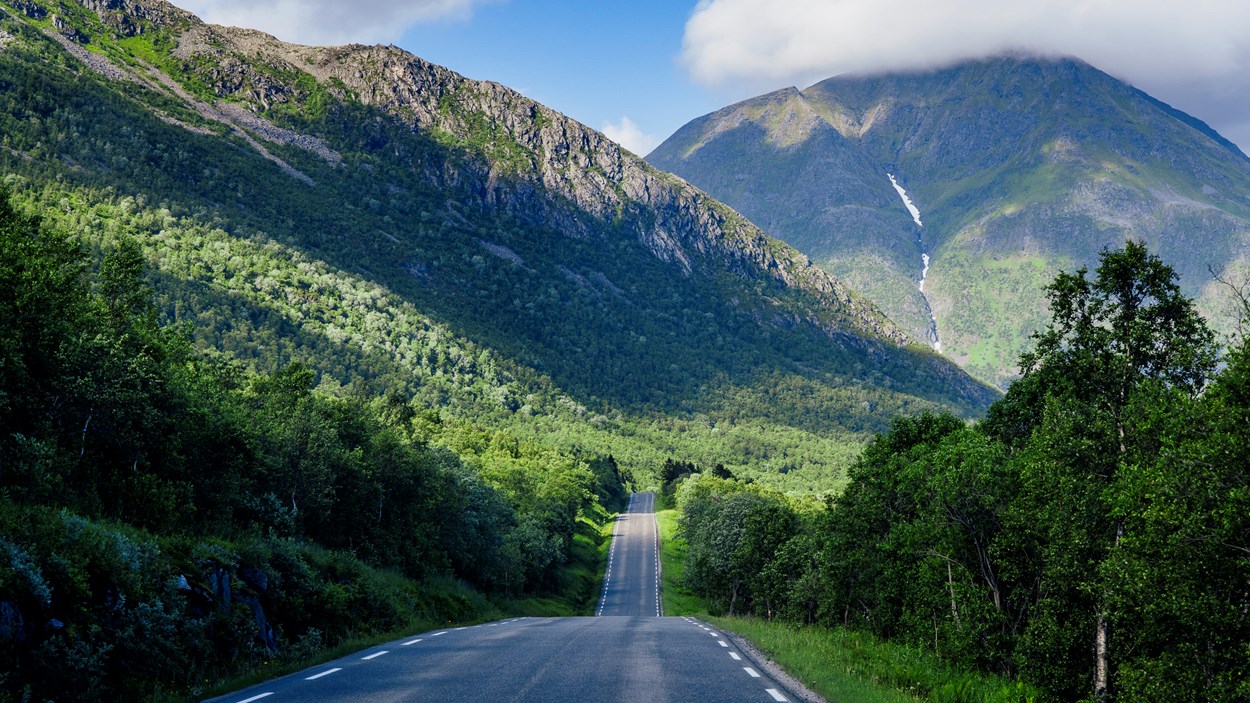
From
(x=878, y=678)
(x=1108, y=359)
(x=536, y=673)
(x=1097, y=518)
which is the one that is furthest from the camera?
(x=1108, y=359)

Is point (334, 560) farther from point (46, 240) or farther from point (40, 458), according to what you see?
point (46, 240)

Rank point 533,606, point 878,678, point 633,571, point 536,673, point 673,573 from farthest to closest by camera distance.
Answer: point 633,571, point 673,573, point 533,606, point 878,678, point 536,673

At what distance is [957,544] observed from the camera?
28.9 metres

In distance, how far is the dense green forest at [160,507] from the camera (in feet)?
43.3

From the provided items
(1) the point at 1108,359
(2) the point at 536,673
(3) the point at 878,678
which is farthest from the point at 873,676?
(1) the point at 1108,359

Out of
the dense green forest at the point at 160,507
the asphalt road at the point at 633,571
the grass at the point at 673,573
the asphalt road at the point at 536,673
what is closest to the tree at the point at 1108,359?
the asphalt road at the point at 536,673

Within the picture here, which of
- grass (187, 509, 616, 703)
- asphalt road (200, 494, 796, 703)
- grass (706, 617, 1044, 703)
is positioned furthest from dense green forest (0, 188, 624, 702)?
grass (706, 617, 1044, 703)

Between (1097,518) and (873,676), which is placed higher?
(1097,518)

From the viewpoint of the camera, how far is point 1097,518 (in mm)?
21172

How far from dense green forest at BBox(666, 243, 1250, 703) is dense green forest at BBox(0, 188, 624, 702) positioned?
64.2 ft

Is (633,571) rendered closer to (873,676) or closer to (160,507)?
(160,507)

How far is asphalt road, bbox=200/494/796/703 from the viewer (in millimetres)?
12969

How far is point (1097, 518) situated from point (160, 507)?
1090 inches

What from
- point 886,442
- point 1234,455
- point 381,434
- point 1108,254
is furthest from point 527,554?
point 1234,455
